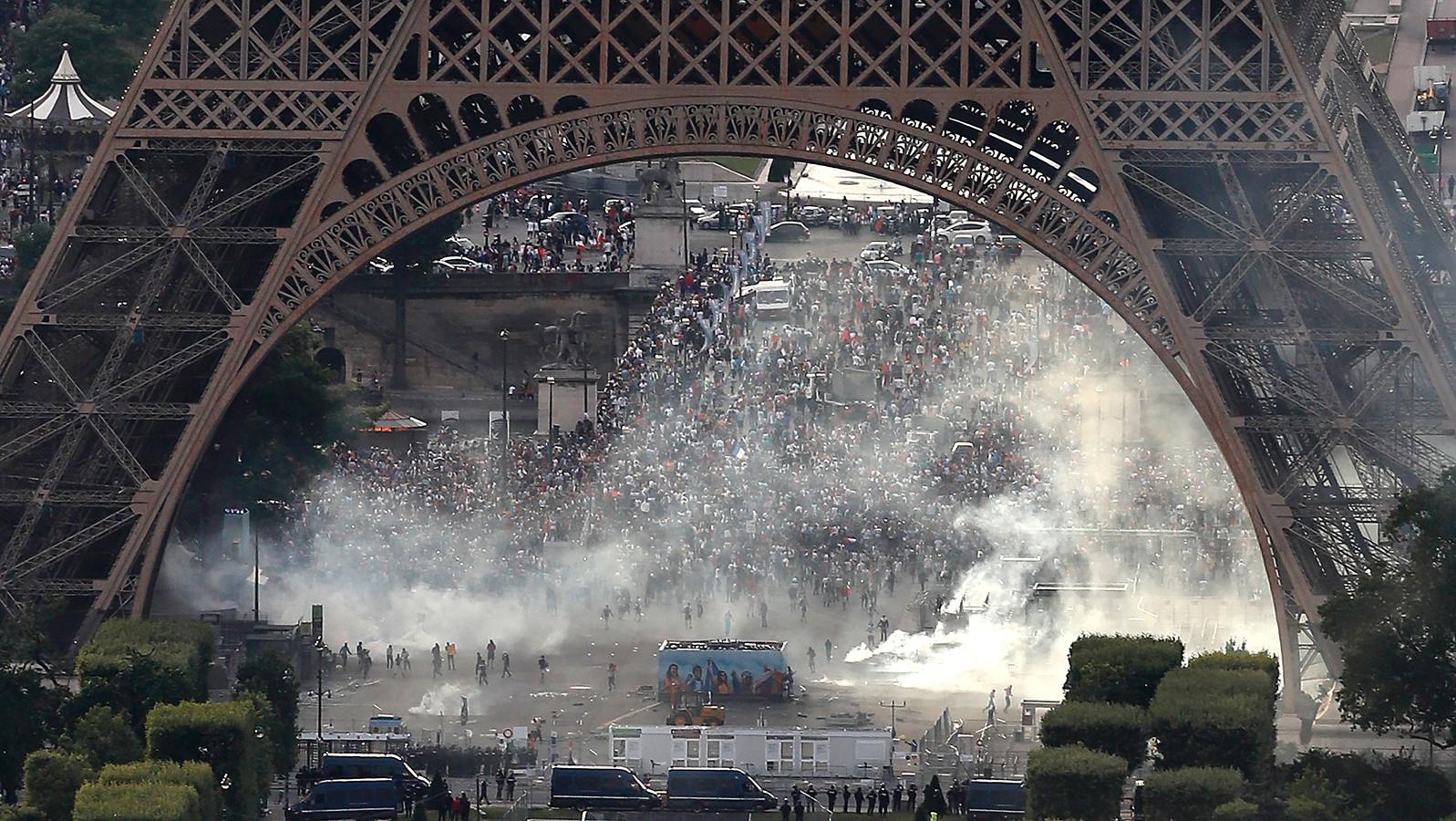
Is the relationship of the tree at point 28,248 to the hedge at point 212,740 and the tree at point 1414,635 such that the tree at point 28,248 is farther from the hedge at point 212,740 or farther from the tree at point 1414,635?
the tree at point 1414,635

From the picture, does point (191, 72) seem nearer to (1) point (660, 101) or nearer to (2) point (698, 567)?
(1) point (660, 101)

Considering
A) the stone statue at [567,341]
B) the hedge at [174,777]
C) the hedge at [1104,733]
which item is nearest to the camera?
the hedge at [174,777]

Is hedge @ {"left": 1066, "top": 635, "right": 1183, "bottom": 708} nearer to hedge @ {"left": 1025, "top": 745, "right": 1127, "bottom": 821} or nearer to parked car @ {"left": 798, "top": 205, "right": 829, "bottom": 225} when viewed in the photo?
hedge @ {"left": 1025, "top": 745, "right": 1127, "bottom": 821}

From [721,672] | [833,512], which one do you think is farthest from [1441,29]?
[721,672]

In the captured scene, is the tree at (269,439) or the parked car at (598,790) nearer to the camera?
the parked car at (598,790)

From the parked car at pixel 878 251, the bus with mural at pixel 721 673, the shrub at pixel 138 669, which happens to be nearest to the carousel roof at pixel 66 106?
Result: the parked car at pixel 878 251

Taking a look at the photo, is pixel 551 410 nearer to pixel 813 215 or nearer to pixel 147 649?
pixel 813 215

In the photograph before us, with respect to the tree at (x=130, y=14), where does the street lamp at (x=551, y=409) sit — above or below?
below
